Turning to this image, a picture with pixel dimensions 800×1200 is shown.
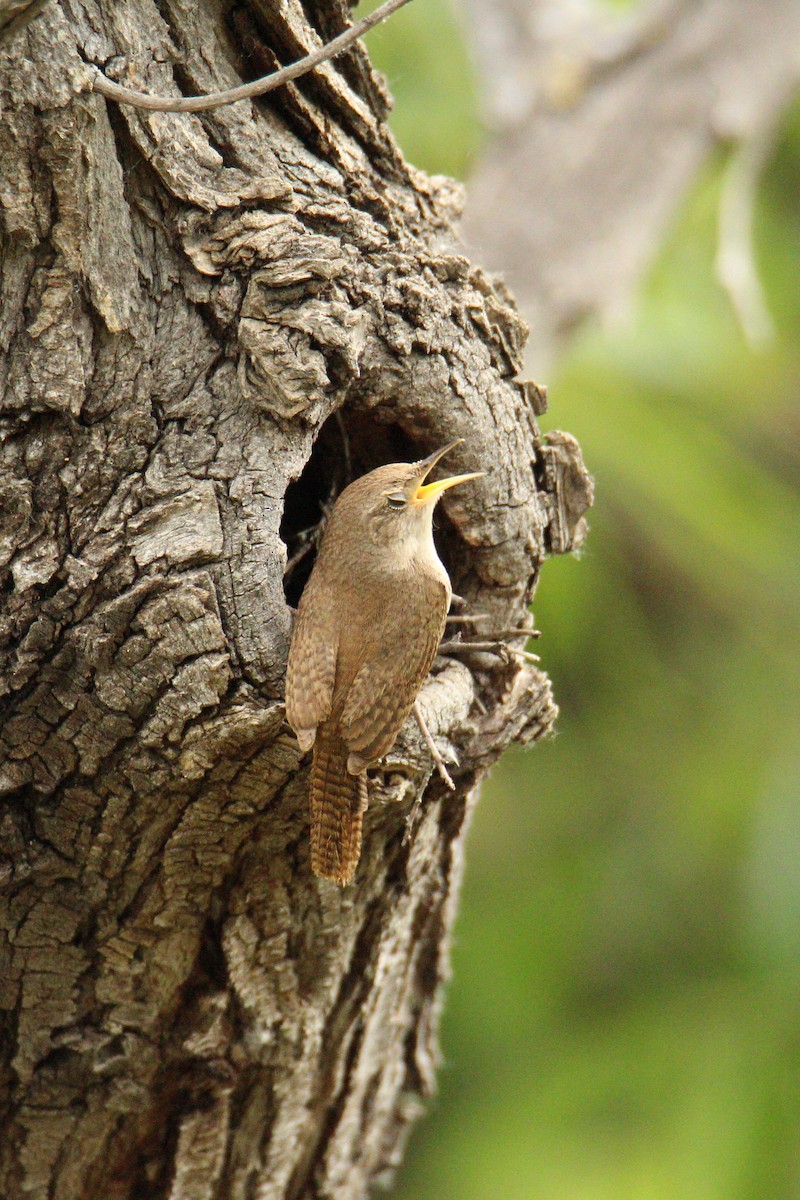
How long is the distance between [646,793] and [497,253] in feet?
8.64

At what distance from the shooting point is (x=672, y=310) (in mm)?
5359

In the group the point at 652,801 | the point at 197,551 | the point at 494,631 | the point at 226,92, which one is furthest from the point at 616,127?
the point at 197,551

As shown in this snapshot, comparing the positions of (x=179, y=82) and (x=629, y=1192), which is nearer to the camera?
(x=179, y=82)

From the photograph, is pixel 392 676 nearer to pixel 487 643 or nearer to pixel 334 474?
pixel 487 643

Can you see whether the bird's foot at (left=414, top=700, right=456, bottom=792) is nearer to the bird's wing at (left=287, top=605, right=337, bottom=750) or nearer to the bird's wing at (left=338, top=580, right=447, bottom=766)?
the bird's wing at (left=338, top=580, right=447, bottom=766)

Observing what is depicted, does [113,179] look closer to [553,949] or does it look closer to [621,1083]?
[621,1083]

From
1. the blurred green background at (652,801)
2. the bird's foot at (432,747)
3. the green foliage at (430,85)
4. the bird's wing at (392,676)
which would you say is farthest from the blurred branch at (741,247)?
the bird's foot at (432,747)

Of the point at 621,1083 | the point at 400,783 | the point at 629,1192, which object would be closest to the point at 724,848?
the point at 621,1083

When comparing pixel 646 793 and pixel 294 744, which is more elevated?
pixel 646 793

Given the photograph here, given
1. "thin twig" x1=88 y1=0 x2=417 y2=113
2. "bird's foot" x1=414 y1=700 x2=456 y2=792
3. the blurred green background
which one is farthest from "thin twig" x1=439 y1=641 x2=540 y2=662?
the blurred green background

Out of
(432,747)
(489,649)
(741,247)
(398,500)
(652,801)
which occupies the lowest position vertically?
(432,747)

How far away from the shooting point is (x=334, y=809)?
201cm

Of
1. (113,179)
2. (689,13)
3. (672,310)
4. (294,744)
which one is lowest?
(294,744)

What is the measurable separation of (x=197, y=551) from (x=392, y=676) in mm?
417
